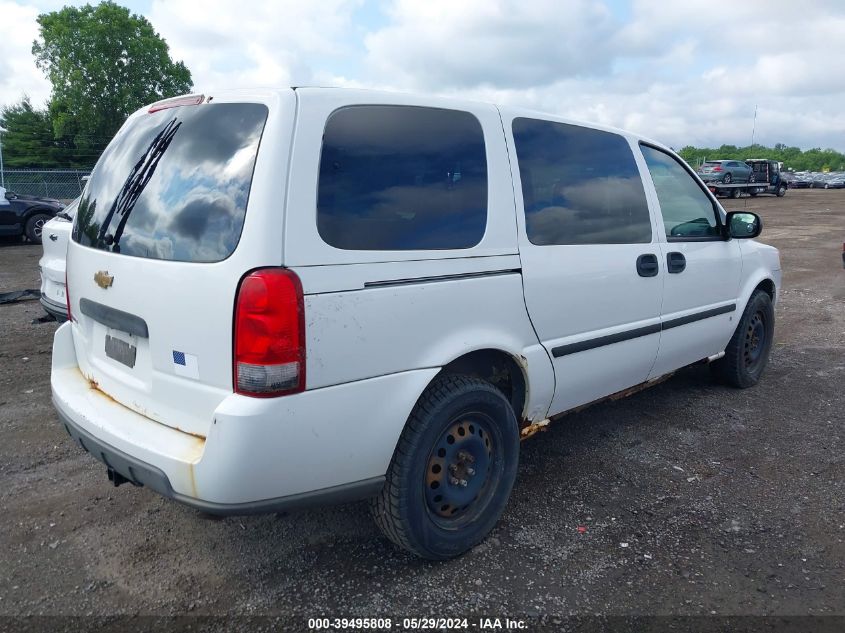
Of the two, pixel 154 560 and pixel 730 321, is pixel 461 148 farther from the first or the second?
pixel 730 321

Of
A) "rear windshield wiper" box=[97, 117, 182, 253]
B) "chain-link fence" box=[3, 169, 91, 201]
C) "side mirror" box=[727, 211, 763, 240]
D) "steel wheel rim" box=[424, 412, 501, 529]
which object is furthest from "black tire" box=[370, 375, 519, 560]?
"chain-link fence" box=[3, 169, 91, 201]

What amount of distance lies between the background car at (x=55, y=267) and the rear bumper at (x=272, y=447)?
11.1 ft

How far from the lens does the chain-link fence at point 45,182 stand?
2488 cm

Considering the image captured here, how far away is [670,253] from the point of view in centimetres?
389

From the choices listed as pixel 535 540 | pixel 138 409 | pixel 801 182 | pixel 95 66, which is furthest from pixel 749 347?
pixel 95 66

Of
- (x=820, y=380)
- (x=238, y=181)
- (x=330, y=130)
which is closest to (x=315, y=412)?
(x=238, y=181)

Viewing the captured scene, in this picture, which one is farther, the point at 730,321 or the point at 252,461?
the point at 730,321

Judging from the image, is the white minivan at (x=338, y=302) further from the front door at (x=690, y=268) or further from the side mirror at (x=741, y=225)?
the side mirror at (x=741, y=225)

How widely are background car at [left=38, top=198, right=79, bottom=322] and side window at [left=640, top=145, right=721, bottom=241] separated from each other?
4.51 m

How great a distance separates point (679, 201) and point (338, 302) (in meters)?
2.72

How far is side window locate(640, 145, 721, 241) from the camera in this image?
399 cm

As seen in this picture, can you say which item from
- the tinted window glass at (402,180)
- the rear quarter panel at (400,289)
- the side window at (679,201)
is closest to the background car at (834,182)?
the side window at (679,201)

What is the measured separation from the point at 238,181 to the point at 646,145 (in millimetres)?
2703

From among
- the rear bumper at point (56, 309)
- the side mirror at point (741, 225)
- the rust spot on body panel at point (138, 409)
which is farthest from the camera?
the rear bumper at point (56, 309)
